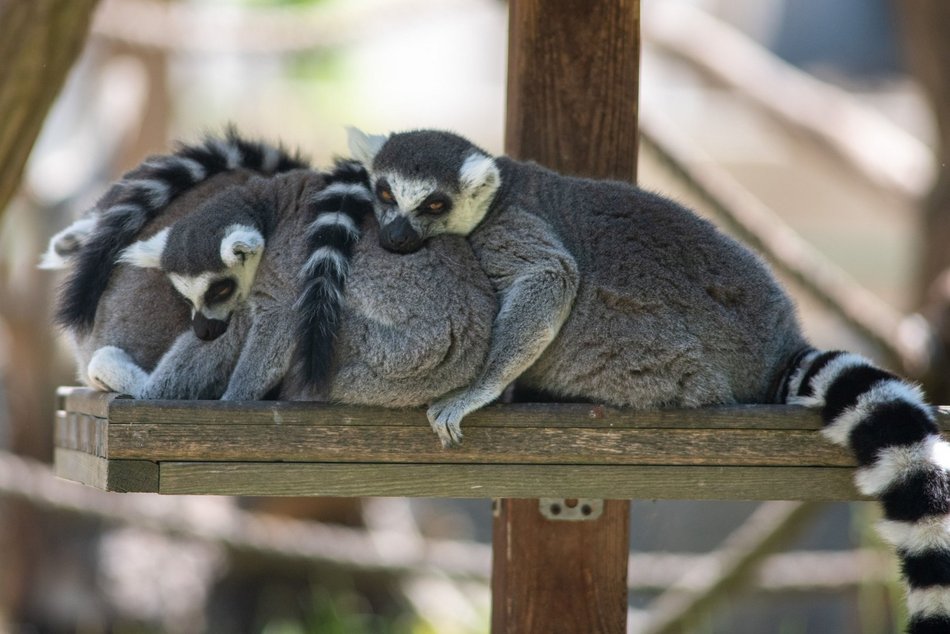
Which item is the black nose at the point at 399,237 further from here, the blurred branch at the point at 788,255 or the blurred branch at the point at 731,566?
the blurred branch at the point at 731,566

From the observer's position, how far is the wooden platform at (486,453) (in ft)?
8.79

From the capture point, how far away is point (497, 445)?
2791mm

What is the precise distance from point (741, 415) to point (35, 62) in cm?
234

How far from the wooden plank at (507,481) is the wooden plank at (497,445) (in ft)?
0.07

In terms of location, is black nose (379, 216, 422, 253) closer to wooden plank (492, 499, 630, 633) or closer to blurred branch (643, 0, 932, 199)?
wooden plank (492, 499, 630, 633)

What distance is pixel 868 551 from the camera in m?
5.70

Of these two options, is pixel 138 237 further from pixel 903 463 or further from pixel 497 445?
pixel 903 463

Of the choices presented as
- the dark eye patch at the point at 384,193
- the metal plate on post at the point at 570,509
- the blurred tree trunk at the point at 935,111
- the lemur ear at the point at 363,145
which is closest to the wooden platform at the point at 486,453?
the metal plate on post at the point at 570,509

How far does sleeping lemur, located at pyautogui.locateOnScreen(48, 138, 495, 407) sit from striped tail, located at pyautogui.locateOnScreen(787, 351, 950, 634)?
91cm

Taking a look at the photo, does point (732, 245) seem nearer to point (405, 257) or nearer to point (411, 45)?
point (405, 257)

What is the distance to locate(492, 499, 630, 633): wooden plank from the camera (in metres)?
3.39

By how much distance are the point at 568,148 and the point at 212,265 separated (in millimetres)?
1180

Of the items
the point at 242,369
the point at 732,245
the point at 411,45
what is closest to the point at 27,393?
the point at 242,369

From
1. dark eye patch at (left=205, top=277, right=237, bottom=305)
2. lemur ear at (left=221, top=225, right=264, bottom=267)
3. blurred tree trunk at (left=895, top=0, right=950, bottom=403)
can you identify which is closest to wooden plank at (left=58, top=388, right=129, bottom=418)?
dark eye patch at (left=205, top=277, right=237, bottom=305)
